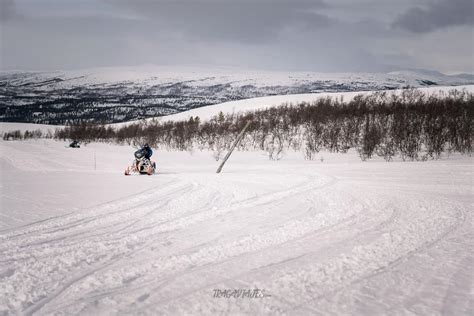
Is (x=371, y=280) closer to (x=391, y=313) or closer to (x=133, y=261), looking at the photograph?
(x=391, y=313)

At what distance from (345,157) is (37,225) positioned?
17.3 meters

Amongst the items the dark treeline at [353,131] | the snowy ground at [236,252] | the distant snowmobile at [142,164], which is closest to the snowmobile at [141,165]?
the distant snowmobile at [142,164]

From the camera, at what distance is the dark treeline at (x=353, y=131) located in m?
19.7

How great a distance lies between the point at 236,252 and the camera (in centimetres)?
370

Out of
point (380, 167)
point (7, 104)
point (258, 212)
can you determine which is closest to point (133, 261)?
point (258, 212)

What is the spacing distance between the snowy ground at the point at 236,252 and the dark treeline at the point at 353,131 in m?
13.6

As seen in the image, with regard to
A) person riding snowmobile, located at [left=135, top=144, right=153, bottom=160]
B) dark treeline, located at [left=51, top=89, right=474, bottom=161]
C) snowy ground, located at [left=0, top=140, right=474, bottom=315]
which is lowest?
snowy ground, located at [left=0, top=140, right=474, bottom=315]

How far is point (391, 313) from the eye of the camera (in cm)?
246

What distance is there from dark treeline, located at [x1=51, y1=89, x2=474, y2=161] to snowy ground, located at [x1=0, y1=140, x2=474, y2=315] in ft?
44.6

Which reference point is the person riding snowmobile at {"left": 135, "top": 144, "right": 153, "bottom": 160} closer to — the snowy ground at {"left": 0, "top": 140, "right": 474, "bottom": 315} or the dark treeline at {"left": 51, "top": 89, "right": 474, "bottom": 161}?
the snowy ground at {"left": 0, "top": 140, "right": 474, "bottom": 315}

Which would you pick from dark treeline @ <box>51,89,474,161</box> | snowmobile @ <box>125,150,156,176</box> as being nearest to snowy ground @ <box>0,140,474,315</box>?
snowmobile @ <box>125,150,156,176</box>

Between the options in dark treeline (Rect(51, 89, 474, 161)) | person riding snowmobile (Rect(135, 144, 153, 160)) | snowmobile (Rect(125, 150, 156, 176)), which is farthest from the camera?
dark treeline (Rect(51, 89, 474, 161))

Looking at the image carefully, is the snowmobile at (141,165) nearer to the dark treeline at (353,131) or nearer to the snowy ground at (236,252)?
the snowy ground at (236,252)

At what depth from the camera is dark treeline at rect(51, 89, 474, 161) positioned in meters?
19.7
